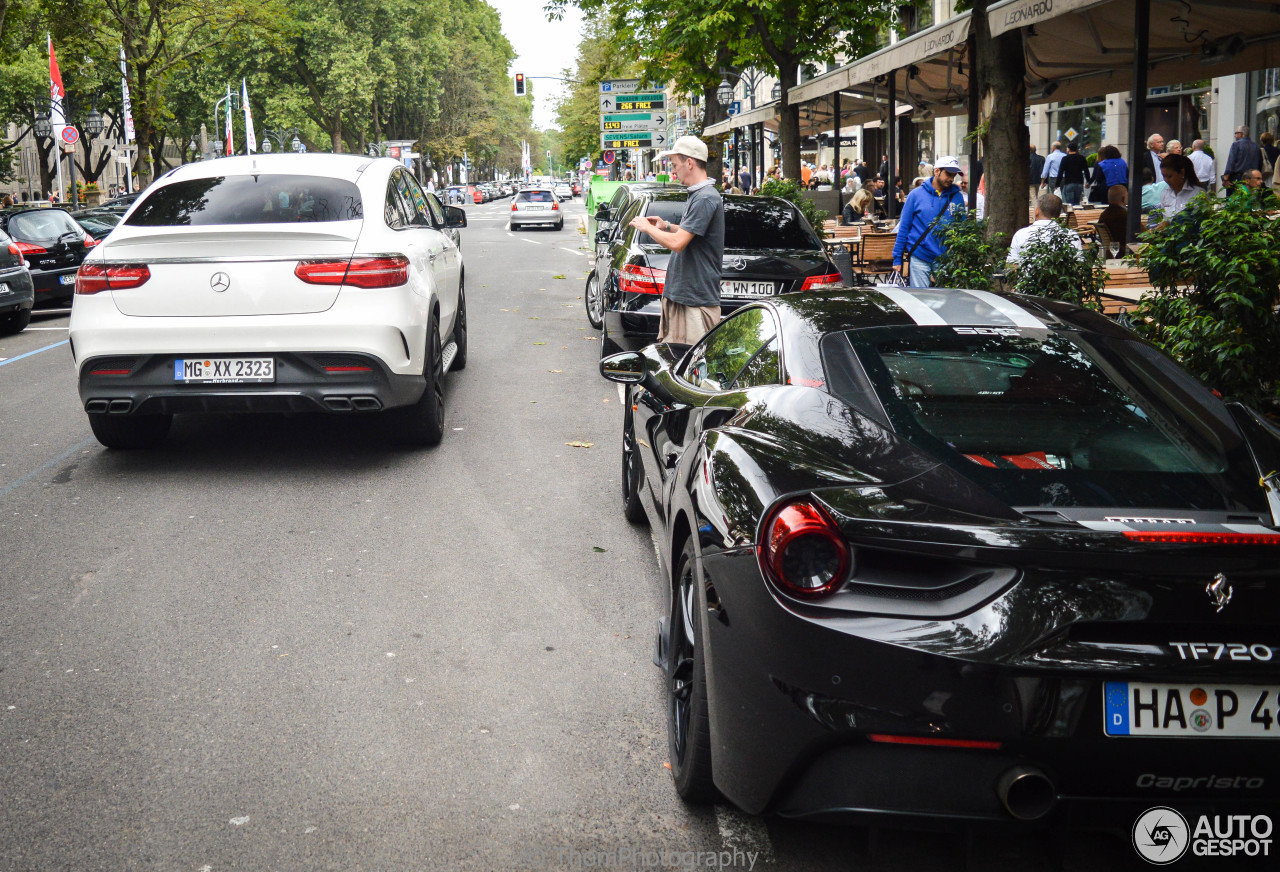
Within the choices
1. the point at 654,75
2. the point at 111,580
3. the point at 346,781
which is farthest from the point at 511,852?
the point at 654,75

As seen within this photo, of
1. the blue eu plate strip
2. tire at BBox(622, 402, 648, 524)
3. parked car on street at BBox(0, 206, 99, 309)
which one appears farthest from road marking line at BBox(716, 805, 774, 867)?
parked car on street at BBox(0, 206, 99, 309)

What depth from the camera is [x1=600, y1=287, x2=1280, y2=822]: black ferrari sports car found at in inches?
98.3

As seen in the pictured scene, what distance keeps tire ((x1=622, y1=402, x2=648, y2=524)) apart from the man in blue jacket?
5467 mm

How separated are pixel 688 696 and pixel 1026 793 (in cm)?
107

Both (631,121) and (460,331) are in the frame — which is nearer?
(460,331)

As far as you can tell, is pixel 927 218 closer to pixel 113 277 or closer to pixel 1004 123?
pixel 1004 123

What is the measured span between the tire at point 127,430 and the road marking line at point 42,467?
9.8 inches

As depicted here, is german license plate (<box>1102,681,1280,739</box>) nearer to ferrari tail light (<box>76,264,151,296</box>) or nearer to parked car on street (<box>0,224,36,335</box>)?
ferrari tail light (<box>76,264,151,296</box>)

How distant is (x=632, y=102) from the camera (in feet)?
124

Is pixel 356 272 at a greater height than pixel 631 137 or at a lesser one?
lesser

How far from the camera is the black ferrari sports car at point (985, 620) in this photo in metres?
2.50

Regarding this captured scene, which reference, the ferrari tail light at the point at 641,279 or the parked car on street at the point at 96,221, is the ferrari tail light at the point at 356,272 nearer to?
the ferrari tail light at the point at 641,279

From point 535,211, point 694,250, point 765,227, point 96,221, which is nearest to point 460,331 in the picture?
point 765,227

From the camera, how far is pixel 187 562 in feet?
18.6
